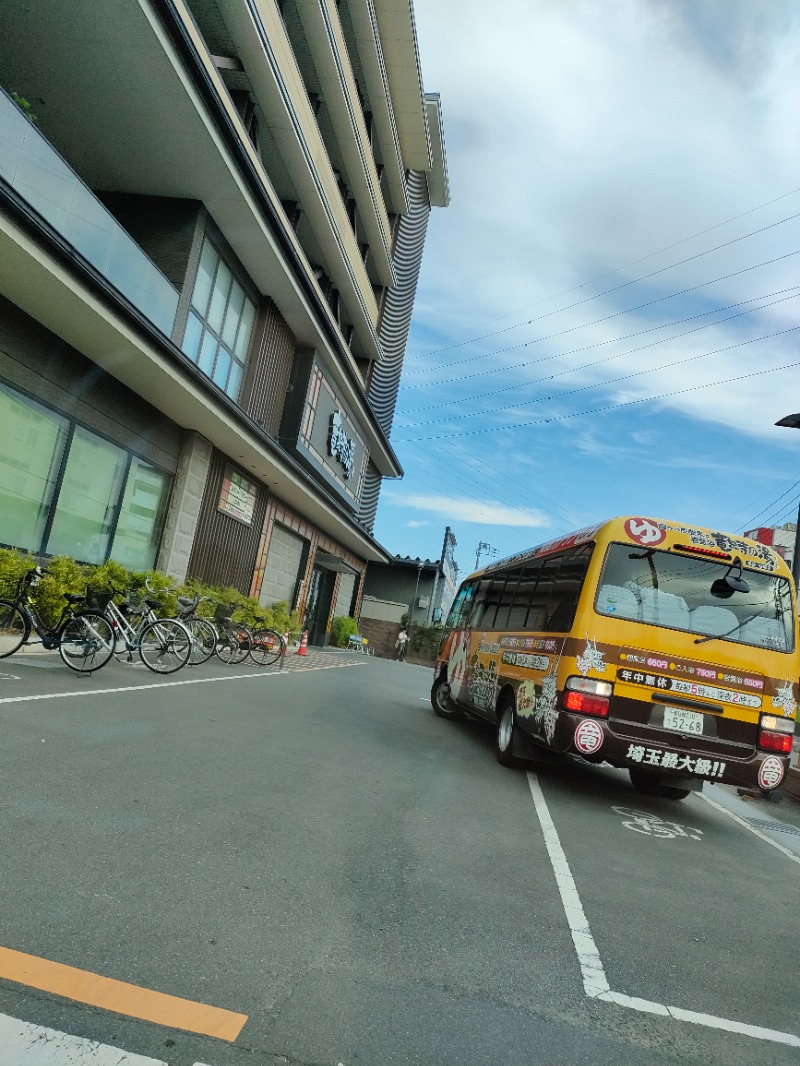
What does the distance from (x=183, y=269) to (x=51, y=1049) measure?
14.6 metres

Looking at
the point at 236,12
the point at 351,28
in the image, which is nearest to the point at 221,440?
the point at 236,12

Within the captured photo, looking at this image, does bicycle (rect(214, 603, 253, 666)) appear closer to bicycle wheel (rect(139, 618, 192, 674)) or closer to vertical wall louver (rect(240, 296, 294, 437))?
bicycle wheel (rect(139, 618, 192, 674))

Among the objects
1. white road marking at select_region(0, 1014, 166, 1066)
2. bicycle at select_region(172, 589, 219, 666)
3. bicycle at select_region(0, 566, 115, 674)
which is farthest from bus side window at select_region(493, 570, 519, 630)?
white road marking at select_region(0, 1014, 166, 1066)

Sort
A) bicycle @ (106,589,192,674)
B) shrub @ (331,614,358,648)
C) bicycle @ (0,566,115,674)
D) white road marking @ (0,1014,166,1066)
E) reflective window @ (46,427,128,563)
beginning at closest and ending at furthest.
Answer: white road marking @ (0,1014,166,1066) < bicycle @ (0,566,115,674) < bicycle @ (106,589,192,674) < reflective window @ (46,427,128,563) < shrub @ (331,614,358,648)

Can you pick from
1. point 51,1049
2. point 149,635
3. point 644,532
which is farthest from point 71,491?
point 51,1049

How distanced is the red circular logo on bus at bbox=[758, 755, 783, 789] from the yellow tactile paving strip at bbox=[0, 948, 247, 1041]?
6226 mm

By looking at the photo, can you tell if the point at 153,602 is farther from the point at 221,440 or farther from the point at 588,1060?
the point at 588,1060

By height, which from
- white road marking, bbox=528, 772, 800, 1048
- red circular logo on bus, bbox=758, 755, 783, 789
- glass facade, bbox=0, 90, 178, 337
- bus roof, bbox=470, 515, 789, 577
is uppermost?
glass facade, bbox=0, 90, 178, 337

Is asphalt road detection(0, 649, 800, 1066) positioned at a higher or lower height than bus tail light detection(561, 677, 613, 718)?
lower

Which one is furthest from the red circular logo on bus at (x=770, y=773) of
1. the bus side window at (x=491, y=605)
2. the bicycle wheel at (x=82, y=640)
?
the bicycle wheel at (x=82, y=640)

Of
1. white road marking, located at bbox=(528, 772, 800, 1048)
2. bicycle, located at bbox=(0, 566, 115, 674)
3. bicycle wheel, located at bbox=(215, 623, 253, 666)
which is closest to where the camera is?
white road marking, located at bbox=(528, 772, 800, 1048)

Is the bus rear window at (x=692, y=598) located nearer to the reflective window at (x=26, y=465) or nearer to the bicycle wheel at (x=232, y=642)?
the reflective window at (x=26, y=465)

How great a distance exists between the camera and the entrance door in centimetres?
3030

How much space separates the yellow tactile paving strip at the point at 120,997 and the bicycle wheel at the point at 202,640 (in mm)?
10601
